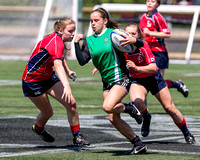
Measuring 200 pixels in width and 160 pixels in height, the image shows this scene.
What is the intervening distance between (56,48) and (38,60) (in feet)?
1.27

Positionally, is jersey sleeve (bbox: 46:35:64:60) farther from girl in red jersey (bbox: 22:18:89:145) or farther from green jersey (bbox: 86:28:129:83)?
green jersey (bbox: 86:28:129:83)

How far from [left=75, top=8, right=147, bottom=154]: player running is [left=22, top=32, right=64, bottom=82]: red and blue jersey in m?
0.27

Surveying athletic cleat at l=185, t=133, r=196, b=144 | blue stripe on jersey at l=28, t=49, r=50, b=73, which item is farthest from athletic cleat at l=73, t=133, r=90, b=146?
athletic cleat at l=185, t=133, r=196, b=144

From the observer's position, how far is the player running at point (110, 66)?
6969 mm

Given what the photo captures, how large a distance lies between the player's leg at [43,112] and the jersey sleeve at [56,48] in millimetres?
689

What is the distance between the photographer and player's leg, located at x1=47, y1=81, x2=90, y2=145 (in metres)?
7.43

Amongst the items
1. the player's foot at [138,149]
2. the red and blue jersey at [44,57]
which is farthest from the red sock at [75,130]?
the player's foot at [138,149]

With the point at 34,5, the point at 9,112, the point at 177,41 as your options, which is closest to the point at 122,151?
the point at 9,112

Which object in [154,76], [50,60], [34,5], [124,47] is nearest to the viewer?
[124,47]

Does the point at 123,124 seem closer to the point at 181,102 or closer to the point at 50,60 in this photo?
the point at 50,60

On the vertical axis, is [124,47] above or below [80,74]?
above

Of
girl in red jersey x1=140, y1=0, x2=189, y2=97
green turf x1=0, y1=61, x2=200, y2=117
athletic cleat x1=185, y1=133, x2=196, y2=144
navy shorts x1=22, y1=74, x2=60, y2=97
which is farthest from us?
green turf x1=0, y1=61, x2=200, y2=117

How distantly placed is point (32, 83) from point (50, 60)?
1.37ft

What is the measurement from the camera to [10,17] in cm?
2605
